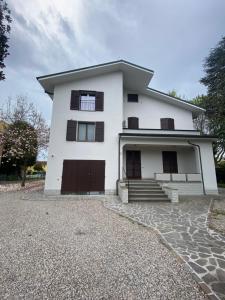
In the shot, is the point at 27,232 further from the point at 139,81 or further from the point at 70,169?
the point at 139,81

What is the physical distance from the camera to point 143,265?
3.20m

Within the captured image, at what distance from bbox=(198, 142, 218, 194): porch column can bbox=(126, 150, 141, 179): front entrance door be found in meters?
4.56

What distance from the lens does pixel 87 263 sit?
324cm

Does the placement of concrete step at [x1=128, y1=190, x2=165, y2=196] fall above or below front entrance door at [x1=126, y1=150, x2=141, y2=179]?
below

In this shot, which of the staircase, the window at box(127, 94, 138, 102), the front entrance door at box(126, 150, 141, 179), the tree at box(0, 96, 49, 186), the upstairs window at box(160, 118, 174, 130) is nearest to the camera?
the staircase

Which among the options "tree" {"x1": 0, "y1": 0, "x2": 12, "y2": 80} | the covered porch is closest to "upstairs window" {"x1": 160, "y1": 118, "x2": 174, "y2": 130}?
the covered porch

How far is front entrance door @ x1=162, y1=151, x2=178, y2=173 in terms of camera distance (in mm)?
13438

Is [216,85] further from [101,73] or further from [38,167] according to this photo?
[38,167]

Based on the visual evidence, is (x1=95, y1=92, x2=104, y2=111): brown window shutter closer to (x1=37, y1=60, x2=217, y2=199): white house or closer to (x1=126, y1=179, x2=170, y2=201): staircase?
(x1=37, y1=60, x2=217, y2=199): white house

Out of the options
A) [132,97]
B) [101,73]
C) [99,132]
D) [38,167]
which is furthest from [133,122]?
[38,167]

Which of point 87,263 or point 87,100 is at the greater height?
point 87,100

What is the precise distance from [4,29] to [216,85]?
1706 centimetres

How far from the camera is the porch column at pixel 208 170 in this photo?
37.4 ft

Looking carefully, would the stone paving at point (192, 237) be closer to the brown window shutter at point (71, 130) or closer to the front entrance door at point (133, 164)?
the front entrance door at point (133, 164)
